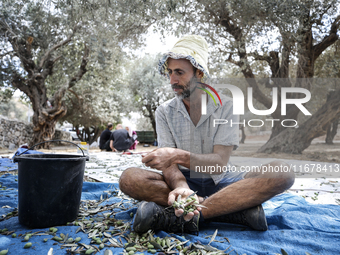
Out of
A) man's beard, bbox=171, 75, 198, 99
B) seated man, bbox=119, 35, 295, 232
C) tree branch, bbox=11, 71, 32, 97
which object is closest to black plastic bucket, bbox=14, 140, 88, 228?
seated man, bbox=119, 35, 295, 232

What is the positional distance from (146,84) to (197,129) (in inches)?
685

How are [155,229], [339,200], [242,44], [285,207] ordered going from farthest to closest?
[242,44] → [339,200] → [285,207] → [155,229]

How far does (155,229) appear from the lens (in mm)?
1936

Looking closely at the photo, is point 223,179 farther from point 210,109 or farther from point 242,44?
point 242,44

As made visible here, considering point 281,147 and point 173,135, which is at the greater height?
point 173,135

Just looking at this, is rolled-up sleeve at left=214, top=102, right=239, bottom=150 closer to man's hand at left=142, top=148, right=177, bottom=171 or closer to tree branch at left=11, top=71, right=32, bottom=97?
man's hand at left=142, top=148, right=177, bottom=171

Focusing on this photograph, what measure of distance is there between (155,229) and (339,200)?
249cm

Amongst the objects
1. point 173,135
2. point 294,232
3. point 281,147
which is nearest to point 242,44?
point 281,147

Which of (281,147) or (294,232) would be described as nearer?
(294,232)

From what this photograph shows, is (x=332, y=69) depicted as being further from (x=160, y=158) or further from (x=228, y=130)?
(x=160, y=158)

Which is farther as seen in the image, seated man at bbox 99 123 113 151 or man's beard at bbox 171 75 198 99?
seated man at bbox 99 123 113 151

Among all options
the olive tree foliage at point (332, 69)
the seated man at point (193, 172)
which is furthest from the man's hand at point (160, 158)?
the olive tree foliage at point (332, 69)

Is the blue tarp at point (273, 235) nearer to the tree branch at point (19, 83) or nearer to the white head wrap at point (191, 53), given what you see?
the white head wrap at point (191, 53)

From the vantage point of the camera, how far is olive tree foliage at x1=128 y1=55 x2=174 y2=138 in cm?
1925
